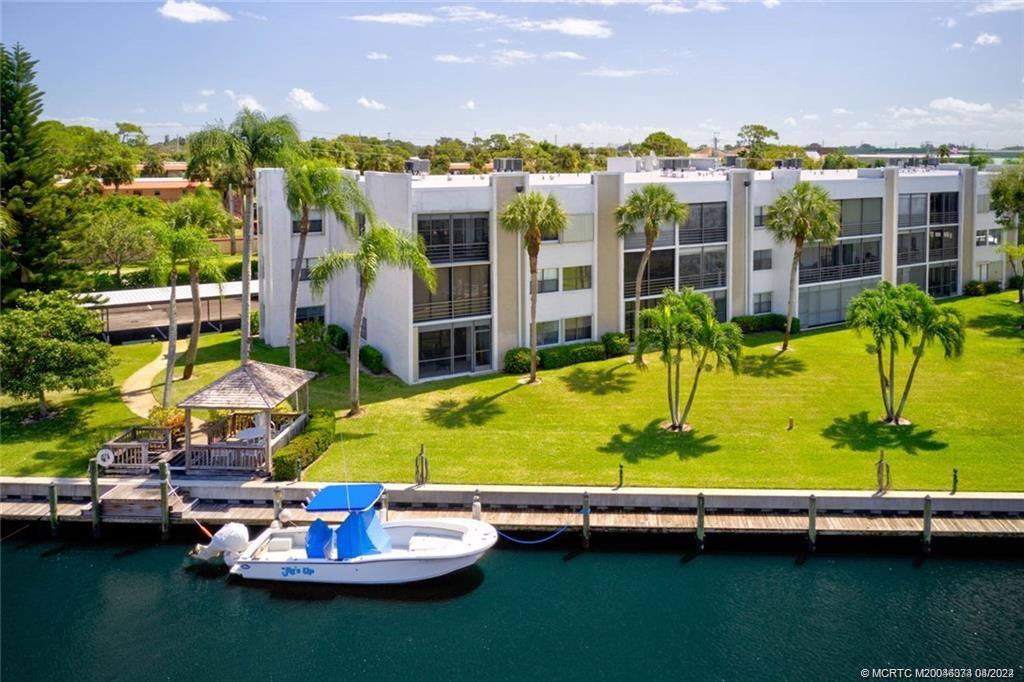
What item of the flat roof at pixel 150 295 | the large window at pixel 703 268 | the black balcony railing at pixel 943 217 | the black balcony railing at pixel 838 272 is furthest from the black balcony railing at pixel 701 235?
the flat roof at pixel 150 295

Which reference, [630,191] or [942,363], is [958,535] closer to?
[942,363]

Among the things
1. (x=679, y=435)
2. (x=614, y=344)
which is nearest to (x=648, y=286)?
(x=614, y=344)

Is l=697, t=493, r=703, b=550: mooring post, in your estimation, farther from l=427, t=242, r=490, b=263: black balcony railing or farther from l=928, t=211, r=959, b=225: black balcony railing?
l=928, t=211, r=959, b=225: black balcony railing

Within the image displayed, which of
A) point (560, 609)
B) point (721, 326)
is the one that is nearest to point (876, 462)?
point (721, 326)

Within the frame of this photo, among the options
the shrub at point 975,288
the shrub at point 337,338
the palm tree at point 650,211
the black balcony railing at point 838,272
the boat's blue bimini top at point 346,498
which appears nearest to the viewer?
the boat's blue bimini top at point 346,498

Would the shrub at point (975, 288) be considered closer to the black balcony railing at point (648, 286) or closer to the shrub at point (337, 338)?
the black balcony railing at point (648, 286)
